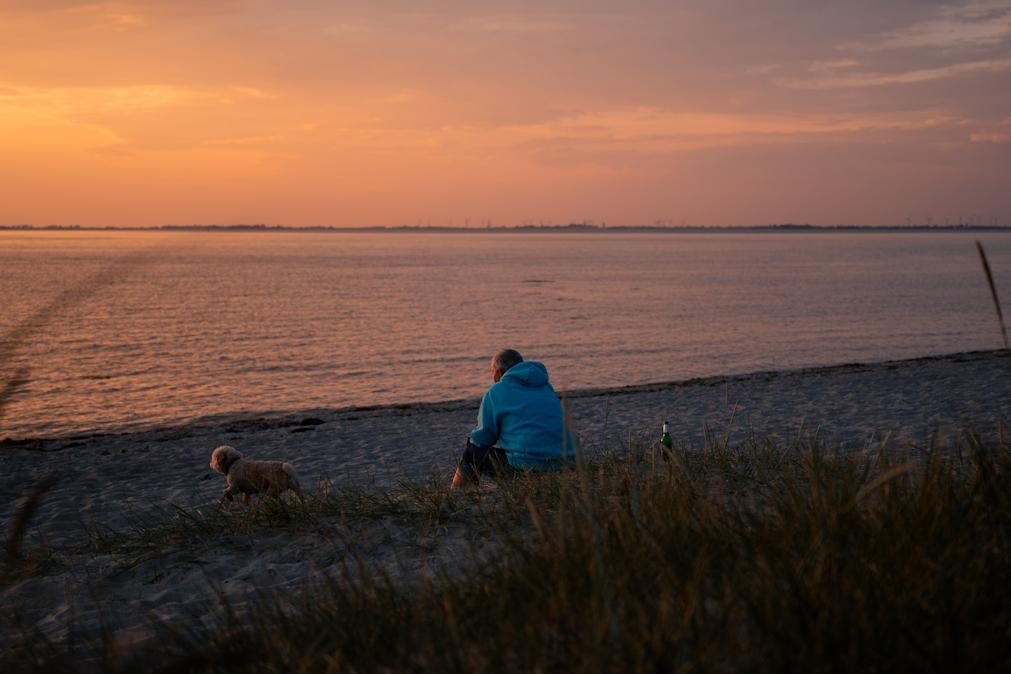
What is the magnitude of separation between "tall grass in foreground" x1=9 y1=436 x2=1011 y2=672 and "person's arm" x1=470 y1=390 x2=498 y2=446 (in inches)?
132

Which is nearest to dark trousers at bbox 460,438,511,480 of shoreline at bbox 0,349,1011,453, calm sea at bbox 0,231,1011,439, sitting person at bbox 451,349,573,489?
sitting person at bbox 451,349,573,489

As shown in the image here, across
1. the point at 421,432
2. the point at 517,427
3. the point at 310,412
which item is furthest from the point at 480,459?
the point at 310,412

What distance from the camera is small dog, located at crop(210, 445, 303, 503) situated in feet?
24.3

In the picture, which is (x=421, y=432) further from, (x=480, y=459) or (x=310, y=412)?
(x=480, y=459)

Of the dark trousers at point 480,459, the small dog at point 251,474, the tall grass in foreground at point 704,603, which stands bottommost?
Answer: the small dog at point 251,474

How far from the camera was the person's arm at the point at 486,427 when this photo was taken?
687 cm

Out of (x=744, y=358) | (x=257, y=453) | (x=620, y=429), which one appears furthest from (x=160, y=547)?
(x=744, y=358)

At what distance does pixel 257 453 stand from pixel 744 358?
16840 mm

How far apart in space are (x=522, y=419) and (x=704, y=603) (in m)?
4.38

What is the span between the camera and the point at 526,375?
683 centimetres

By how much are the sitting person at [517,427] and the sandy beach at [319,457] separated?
2.41 feet

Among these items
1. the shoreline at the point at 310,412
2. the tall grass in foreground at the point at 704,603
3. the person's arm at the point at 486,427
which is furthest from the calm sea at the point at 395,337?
the person's arm at the point at 486,427

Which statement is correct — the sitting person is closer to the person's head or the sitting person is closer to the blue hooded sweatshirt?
the blue hooded sweatshirt

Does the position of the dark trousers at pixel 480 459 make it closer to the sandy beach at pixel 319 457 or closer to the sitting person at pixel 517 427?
the sitting person at pixel 517 427
